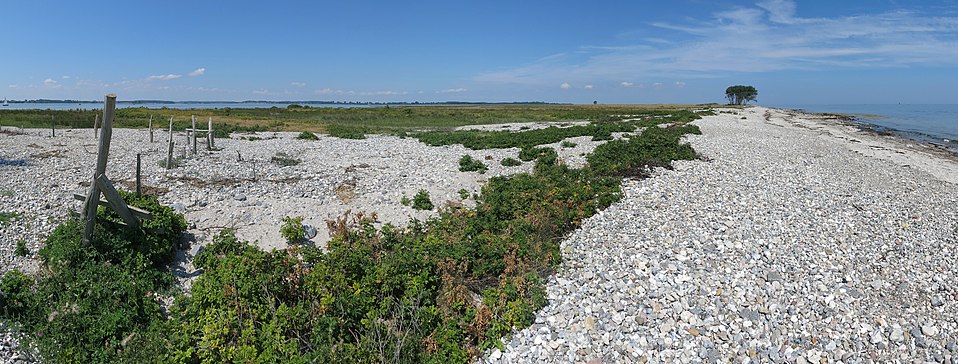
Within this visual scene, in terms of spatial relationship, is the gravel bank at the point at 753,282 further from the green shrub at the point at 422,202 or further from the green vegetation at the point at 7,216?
the green vegetation at the point at 7,216

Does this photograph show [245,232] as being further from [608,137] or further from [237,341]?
[608,137]

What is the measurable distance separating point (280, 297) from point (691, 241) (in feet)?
27.5

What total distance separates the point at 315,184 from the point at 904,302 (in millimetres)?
14364

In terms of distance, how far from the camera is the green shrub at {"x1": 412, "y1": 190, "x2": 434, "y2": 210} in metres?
13.5

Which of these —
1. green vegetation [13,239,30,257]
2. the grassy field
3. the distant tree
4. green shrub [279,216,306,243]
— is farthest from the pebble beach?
the distant tree

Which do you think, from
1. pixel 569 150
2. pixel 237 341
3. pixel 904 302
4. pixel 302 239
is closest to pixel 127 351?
pixel 237 341

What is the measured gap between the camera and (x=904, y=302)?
850cm

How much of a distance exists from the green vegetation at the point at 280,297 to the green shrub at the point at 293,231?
48 mm

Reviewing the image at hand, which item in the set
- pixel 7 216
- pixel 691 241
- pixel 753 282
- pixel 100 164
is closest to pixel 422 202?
pixel 691 241

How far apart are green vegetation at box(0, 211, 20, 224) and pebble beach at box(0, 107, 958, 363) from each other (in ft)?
0.36

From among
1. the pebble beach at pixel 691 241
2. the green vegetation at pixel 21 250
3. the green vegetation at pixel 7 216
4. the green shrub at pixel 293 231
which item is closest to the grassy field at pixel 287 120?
the pebble beach at pixel 691 241

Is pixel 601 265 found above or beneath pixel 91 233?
beneath

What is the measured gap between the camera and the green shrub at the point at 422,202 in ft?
44.4

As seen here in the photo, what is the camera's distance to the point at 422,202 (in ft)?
45.1
